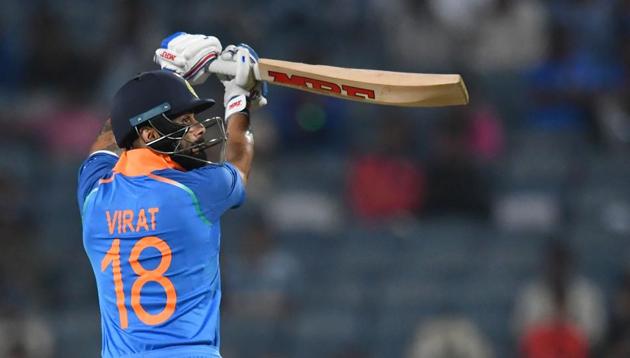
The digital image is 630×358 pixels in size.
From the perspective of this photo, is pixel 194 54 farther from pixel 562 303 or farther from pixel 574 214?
pixel 574 214

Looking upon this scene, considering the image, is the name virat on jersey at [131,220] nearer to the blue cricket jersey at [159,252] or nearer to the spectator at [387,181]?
the blue cricket jersey at [159,252]

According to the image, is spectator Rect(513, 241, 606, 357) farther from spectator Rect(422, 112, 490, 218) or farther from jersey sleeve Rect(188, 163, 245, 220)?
jersey sleeve Rect(188, 163, 245, 220)

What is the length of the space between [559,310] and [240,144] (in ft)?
11.2

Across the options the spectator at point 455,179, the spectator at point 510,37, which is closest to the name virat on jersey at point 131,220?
the spectator at point 455,179

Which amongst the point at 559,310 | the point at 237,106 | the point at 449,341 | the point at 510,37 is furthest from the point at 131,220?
the point at 510,37

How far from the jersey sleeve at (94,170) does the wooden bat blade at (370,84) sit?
23.0 inches

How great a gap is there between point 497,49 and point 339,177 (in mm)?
1550

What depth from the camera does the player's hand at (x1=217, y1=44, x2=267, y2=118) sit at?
4297 millimetres

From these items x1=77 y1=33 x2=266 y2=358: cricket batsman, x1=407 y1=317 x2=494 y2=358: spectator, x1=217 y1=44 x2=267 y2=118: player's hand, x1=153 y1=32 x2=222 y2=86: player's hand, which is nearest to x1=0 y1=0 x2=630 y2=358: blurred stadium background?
x1=407 y1=317 x2=494 y2=358: spectator

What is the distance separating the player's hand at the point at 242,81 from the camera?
4.30 metres

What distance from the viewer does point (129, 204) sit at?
3.82 metres

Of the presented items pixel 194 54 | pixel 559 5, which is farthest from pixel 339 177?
pixel 194 54

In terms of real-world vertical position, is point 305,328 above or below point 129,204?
below

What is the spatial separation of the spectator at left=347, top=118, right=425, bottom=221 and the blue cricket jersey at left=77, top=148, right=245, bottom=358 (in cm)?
419
